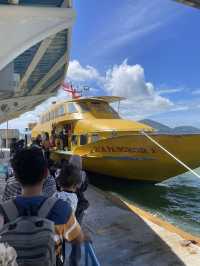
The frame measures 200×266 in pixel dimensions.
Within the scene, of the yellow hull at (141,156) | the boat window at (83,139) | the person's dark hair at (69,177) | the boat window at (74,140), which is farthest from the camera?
the boat window at (74,140)

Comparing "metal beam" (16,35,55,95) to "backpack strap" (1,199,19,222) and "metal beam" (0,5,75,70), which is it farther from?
"backpack strap" (1,199,19,222)

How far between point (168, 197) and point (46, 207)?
1075cm

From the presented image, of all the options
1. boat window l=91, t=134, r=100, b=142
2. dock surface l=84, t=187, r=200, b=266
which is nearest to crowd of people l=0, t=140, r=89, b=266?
dock surface l=84, t=187, r=200, b=266

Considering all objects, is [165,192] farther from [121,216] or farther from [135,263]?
[135,263]

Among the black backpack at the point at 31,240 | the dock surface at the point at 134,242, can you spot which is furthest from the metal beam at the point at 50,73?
the black backpack at the point at 31,240

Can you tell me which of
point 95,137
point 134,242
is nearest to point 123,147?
point 95,137

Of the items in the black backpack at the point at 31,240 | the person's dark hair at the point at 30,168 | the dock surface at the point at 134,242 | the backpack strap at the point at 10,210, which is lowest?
the dock surface at the point at 134,242

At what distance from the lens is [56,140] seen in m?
17.4

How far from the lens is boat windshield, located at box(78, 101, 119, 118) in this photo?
1591cm

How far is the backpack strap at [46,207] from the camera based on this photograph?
2199mm

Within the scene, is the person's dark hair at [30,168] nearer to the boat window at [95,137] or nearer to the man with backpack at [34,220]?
the man with backpack at [34,220]

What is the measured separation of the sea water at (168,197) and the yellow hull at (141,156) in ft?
1.56

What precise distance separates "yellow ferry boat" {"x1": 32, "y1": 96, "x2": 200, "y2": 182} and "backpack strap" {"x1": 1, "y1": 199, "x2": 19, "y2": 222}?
406 inches

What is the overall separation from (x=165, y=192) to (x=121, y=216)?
6.88 metres
